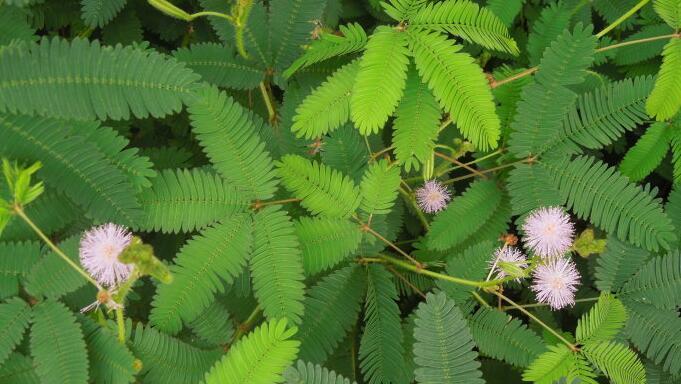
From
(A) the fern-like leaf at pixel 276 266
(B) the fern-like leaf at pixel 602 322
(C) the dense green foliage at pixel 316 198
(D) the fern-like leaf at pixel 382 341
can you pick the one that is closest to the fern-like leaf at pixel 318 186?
(C) the dense green foliage at pixel 316 198

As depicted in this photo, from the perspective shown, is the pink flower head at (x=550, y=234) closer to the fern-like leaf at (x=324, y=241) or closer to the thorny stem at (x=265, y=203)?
the fern-like leaf at (x=324, y=241)

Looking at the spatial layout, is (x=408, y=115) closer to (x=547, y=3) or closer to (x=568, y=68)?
(x=568, y=68)

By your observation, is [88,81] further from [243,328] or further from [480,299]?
[480,299]

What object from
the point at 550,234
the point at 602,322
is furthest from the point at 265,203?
the point at 602,322

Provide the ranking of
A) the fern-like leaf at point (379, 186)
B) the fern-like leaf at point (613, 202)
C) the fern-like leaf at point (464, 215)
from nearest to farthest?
the fern-like leaf at point (379, 186)
the fern-like leaf at point (613, 202)
the fern-like leaf at point (464, 215)

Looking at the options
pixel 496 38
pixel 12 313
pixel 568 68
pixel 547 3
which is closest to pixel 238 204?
pixel 12 313

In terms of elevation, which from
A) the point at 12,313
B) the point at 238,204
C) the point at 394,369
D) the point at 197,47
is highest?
the point at 197,47
